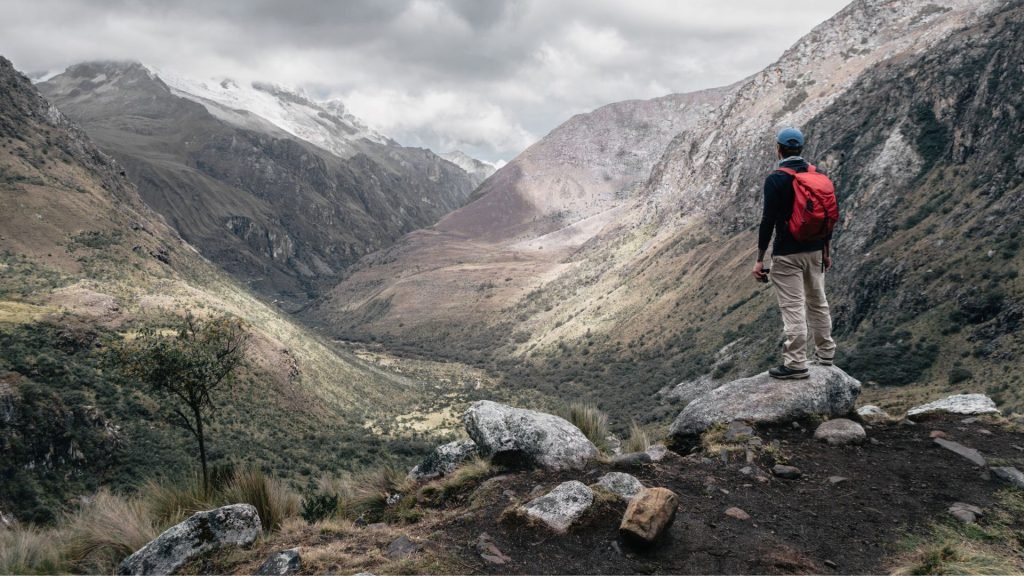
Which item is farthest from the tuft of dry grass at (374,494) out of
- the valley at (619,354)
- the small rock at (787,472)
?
the small rock at (787,472)

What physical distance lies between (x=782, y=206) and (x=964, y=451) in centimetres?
421

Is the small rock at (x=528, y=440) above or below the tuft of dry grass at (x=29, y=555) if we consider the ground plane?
below

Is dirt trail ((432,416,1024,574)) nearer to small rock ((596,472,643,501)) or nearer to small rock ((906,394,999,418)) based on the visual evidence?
small rock ((596,472,643,501))

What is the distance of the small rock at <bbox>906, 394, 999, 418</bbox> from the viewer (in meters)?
9.64

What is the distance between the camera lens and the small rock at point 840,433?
26.9 ft

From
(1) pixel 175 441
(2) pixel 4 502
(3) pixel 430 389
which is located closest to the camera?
(2) pixel 4 502

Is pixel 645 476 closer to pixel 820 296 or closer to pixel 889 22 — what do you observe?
pixel 820 296

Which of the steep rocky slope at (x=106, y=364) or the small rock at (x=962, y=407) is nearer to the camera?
the small rock at (x=962, y=407)

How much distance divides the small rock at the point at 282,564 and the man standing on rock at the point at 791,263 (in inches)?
281

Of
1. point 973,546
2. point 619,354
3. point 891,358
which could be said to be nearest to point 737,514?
point 973,546

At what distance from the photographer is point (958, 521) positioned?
5.81 meters

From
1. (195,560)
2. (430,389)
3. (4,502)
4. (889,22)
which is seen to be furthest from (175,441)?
(889,22)

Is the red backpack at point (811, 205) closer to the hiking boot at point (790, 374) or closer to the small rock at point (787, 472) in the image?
the hiking boot at point (790, 374)

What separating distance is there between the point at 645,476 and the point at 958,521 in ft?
11.1
